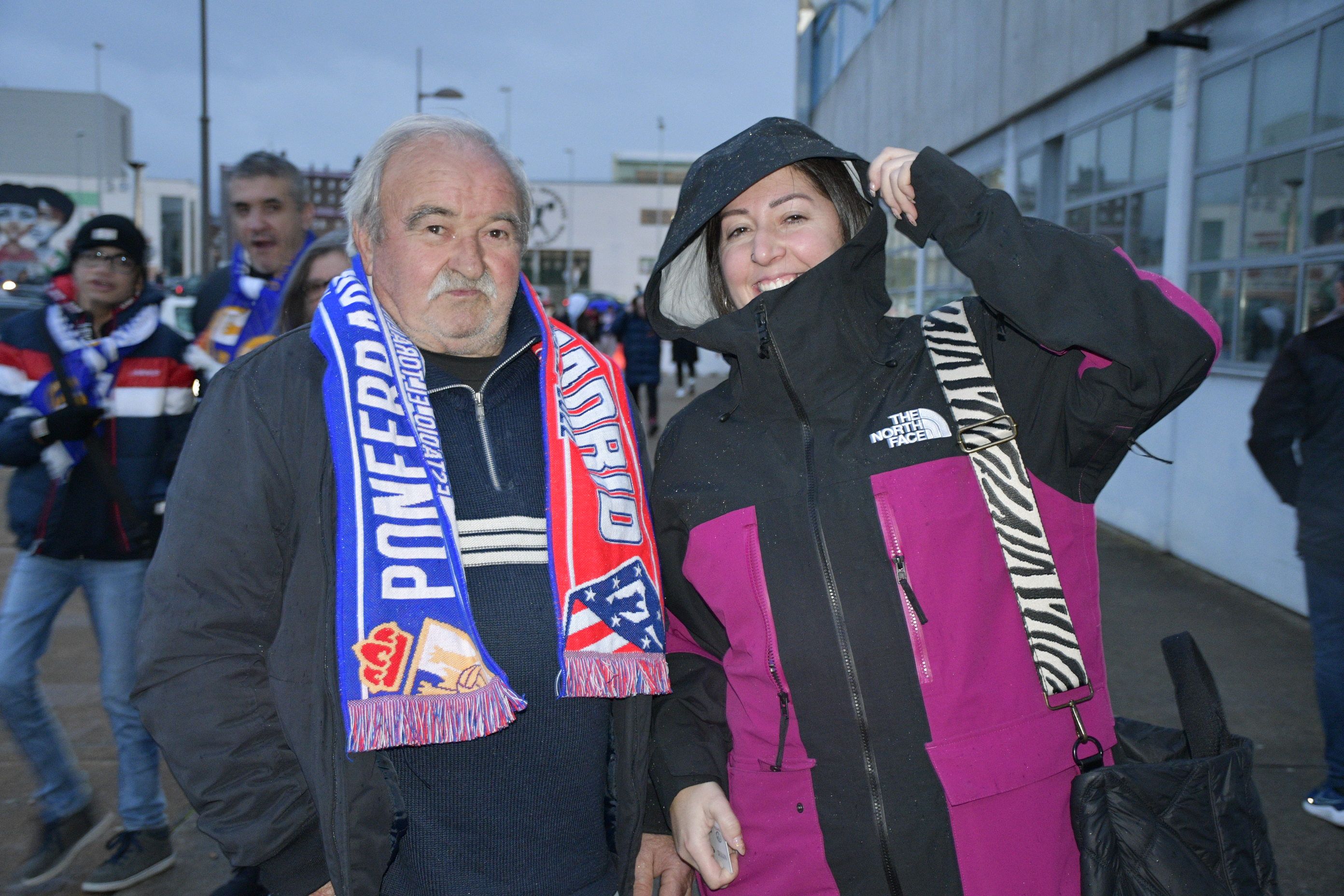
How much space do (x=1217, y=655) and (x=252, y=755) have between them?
5.09m

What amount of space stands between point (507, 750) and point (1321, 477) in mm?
3213

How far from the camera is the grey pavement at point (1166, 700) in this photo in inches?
139

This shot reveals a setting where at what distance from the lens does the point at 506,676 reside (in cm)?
195

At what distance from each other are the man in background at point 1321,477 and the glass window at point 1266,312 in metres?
2.66

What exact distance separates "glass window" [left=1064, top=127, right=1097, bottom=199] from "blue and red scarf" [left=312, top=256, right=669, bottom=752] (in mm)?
8015

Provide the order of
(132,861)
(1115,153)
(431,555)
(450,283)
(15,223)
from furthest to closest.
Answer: (15,223), (1115,153), (132,861), (450,283), (431,555)

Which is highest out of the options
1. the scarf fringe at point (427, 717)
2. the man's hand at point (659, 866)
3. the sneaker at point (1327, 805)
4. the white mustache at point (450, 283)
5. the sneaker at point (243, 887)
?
the white mustache at point (450, 283)

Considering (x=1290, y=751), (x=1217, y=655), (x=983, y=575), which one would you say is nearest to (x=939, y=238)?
(x=983, y=575)

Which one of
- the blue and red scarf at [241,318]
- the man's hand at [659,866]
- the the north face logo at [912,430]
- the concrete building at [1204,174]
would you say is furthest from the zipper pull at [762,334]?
the concrete building at [1204,174]

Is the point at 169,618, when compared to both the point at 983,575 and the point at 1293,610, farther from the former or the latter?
the point at 1293,610

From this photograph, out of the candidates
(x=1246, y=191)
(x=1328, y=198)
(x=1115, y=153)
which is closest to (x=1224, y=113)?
(x=1246, y=191)

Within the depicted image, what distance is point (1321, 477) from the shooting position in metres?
3.68

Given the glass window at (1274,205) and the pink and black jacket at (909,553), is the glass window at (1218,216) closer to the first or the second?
the glass window at (1274,205)

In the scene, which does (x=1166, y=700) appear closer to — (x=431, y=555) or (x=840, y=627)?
(x=840, y=627)
